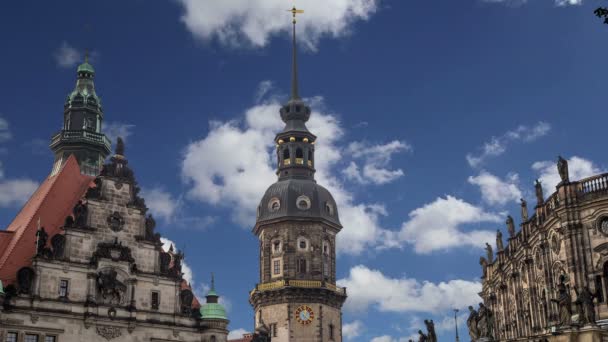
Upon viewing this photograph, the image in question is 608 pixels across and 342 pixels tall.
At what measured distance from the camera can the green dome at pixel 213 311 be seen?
188 ft

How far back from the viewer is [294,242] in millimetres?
82125

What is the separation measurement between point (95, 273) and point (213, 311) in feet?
30.4

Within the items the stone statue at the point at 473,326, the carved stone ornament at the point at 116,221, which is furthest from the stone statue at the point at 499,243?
the carved stone ornament at the point at 116,221

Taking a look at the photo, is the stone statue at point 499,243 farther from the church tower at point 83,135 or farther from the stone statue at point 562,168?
the church tower at point 83,135

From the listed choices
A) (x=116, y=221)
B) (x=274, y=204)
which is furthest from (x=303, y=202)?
(x=116, y=221)

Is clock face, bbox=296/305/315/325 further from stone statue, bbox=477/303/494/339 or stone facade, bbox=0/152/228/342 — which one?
stone statue, bbox=477/303/494/339

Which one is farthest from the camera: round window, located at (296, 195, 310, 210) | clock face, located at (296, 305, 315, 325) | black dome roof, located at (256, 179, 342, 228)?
round window, located at (296, 195, 310, 210)

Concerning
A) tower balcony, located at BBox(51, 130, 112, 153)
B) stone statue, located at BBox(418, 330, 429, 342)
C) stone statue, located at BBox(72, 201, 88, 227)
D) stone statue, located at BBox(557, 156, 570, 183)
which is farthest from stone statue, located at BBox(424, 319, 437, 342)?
tower balcony, located at BBox(51, 130, 112, 153)

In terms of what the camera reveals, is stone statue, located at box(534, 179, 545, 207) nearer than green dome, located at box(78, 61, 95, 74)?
Yes

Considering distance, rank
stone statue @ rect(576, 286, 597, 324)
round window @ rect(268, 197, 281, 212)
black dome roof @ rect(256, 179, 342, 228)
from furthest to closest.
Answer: round window @ rect(268, 197, 281, 212) < black dome roof @ rect(256, 179, 342, 228) < stone statue @ rect(576, 286, 597, 324)

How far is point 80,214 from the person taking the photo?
54688 mm

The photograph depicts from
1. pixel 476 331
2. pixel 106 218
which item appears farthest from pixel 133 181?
pixel 476 331

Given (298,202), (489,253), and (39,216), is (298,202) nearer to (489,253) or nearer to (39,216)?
(489,253)

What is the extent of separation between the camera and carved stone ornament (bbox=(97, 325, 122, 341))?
173 ft
